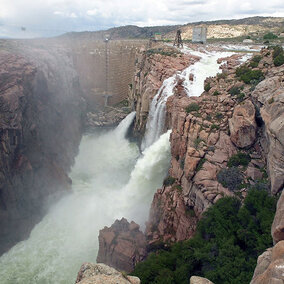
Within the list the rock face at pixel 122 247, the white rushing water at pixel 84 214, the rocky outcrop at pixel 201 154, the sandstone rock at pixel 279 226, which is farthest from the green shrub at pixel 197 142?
the sandstone rock at pixel 279 226

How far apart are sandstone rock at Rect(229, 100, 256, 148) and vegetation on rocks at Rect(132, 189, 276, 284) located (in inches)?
158

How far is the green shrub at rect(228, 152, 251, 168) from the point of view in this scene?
17.2 metres

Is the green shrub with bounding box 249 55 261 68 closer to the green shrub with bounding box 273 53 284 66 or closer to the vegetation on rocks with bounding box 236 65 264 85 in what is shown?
the vegetation on rocks with bounding box 236 65 264 85

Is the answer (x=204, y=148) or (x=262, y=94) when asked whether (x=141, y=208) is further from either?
(x=262, y=94)

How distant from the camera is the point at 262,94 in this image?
665 inches

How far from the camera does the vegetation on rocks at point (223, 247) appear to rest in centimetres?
1193

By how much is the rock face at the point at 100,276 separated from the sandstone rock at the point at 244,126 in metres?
12.3

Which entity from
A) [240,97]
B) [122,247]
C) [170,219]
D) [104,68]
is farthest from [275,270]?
[104,68]

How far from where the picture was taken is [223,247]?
520 inches

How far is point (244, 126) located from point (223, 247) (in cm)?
789

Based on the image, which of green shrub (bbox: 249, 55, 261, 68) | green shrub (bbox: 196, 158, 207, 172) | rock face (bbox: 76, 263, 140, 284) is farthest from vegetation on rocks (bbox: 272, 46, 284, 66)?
rock face (bbox: 76, 263, 140, 284)

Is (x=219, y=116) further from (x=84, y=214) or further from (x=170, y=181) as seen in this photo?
(x=84, y=214)

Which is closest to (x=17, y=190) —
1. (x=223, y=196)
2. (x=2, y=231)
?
(x=2, y=231)

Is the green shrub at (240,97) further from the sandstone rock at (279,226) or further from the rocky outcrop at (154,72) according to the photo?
the rocky outcrop at (154,72)
